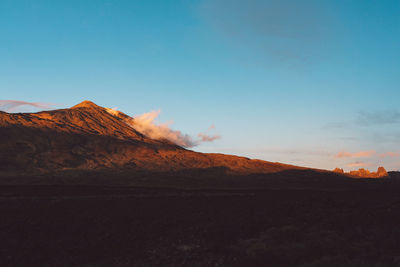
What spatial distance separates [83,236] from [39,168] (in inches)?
5077

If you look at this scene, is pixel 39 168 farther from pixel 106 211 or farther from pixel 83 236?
pixel 83 236

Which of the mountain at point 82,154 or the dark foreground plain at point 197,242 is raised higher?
the mountain at point 82,154

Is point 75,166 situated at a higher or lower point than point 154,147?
lower

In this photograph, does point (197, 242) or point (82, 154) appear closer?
point (197, 242)

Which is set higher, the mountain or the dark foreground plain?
the mountain

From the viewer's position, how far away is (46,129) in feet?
614

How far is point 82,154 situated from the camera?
16362cm

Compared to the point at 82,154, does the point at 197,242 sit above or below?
below

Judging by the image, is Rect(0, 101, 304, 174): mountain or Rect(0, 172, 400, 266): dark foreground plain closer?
Rect(0, 172, 400, 266): dark foreground plain

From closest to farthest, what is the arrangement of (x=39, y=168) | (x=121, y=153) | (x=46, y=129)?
(x=39, y=168), (x=121, y=153), (x=46, y=129)

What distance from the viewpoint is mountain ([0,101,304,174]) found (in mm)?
144250

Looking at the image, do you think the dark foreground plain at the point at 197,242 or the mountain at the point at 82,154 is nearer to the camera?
the dark foreground plain at the point at 197,242

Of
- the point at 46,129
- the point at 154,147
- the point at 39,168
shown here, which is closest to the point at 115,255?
the point at 39,168

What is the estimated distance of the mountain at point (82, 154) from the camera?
144250 mm
